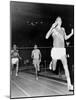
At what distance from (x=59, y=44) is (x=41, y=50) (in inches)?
12.8

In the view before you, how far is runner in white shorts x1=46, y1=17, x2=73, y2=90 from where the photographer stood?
3797 mm

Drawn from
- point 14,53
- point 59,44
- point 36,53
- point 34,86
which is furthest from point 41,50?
point 34,86

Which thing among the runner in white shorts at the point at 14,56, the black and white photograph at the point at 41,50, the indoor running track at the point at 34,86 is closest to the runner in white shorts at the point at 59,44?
the black and white photograph at the point at 41,50

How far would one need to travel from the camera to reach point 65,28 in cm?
385

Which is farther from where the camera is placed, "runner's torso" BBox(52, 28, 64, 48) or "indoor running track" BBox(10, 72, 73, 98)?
"runner's torso" BBox(52, 28, 64, 48)

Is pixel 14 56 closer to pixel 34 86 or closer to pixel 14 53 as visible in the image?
pixel 14 53

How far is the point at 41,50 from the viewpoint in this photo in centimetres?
371

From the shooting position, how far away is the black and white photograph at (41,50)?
140 inches

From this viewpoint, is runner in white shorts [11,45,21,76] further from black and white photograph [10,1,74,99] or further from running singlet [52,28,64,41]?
running singlet [52,28,64,41]

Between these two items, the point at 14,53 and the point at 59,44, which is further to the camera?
the point at 59,44

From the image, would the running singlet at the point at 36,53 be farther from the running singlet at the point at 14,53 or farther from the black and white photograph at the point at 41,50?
the running singlet at the point at 14,53

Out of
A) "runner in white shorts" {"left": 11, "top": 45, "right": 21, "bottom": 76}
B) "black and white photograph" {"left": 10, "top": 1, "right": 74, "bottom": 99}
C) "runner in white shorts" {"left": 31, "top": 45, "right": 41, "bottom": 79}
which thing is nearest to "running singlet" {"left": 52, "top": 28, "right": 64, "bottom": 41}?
"black and white photograph" {"left": 10, "top": 1, "right": 74, "bottom": 99}
